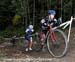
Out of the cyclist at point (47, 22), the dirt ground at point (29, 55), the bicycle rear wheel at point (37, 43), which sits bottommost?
the dirt ground at point (29, 55)

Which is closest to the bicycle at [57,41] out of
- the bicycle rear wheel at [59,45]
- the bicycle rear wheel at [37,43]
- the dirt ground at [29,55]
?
the bicycle rear wheel at [59,45]

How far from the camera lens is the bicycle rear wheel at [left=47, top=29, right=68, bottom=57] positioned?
6.88 meters

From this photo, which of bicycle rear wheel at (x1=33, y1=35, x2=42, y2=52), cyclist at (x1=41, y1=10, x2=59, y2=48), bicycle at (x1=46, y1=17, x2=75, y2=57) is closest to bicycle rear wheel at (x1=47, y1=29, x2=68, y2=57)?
bicycle at (x1=46, y1=17, x2=75, y2=57)

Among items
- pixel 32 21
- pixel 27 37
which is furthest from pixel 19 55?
pixel 32 21

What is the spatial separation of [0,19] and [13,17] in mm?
375

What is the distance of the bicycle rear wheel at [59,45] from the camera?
6.88 meters

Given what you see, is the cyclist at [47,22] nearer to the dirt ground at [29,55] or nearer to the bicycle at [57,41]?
the bicycle at [57,41]

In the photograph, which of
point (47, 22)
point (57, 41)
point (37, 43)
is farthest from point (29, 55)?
point (47, 22)

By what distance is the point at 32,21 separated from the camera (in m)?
8.66

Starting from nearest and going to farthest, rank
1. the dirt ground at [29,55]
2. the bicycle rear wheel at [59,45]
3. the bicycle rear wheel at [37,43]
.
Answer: the dirt ground at [29,55] < the bicycle rear wheel at [59,45] < the bicycle rear wheel at [37,43]

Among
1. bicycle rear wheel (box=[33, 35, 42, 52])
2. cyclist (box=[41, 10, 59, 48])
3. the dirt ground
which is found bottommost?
the dirt ground

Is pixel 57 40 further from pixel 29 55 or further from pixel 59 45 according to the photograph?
pixel 29 55

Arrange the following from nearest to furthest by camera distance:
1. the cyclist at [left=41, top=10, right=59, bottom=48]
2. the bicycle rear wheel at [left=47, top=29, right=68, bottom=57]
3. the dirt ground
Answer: the dirt ground
the bicycle rear wheel at [left=47, top=29, right=68, bottom=57]
the cyclist at [left=41, top=10, right=59, bottom=48]

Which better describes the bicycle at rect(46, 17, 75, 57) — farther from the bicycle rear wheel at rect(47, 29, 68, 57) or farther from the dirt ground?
the dirt ground
